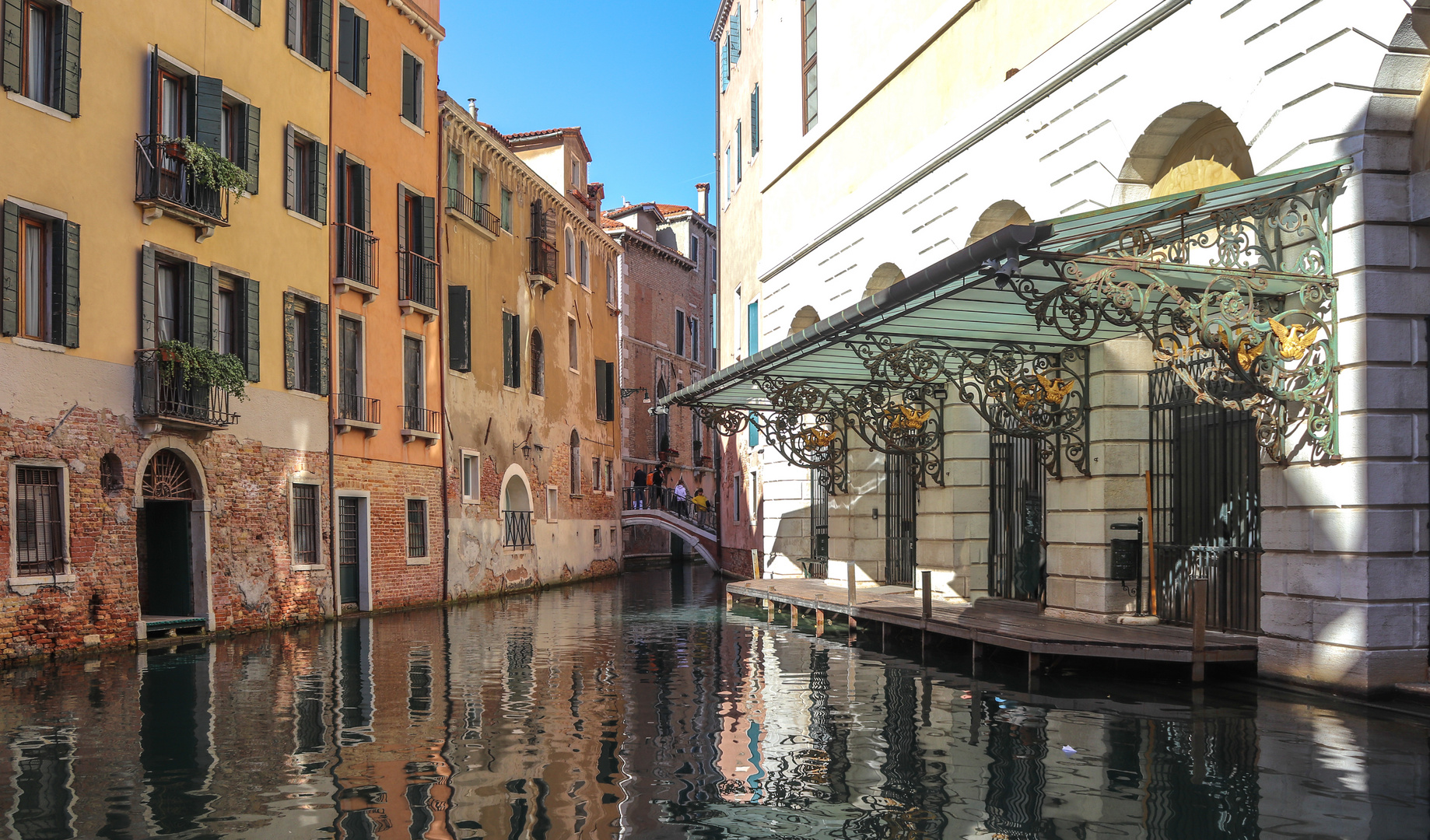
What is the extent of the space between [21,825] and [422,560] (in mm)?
18580

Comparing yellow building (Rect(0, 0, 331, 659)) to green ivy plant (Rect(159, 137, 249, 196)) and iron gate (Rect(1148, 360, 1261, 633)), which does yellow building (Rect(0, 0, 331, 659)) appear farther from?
iron gate (Rect(1148, 360, 1261, 633))

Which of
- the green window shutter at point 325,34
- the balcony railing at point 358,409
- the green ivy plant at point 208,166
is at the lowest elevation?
the balcony railing at point 358,409

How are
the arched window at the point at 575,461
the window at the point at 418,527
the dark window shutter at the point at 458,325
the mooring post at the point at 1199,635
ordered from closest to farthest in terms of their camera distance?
the mooring post at the point at 1199,635 → the window at the point at 418,527 → the dark window shutter at the point at 458,325 → the arched window at the point at 575,461

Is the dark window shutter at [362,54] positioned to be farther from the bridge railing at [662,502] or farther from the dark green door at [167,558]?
the bridge railing at [662,502]

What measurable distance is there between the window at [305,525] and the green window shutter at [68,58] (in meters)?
7.30

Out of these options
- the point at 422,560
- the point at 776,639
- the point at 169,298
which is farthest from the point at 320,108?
the point at 776,639

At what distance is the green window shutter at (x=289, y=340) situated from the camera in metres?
20.7

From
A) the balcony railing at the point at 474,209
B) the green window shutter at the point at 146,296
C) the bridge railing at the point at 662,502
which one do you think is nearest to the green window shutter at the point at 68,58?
the green window shutter at the point at 146,296

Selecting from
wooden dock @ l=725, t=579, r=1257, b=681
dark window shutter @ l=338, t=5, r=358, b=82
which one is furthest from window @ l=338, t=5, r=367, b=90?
wooden dock @ l=725, t=579, r=1257, b=681

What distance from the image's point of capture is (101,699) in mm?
11984

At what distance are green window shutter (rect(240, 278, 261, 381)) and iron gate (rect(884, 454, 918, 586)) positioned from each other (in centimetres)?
1036

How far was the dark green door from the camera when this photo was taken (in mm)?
18695

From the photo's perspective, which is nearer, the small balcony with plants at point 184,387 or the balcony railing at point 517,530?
the small balcony with plants at point 184,387

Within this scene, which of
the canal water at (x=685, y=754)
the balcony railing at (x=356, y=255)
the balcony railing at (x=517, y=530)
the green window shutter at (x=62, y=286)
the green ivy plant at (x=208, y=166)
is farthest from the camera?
the balcony railing at (x=517, y=530)
